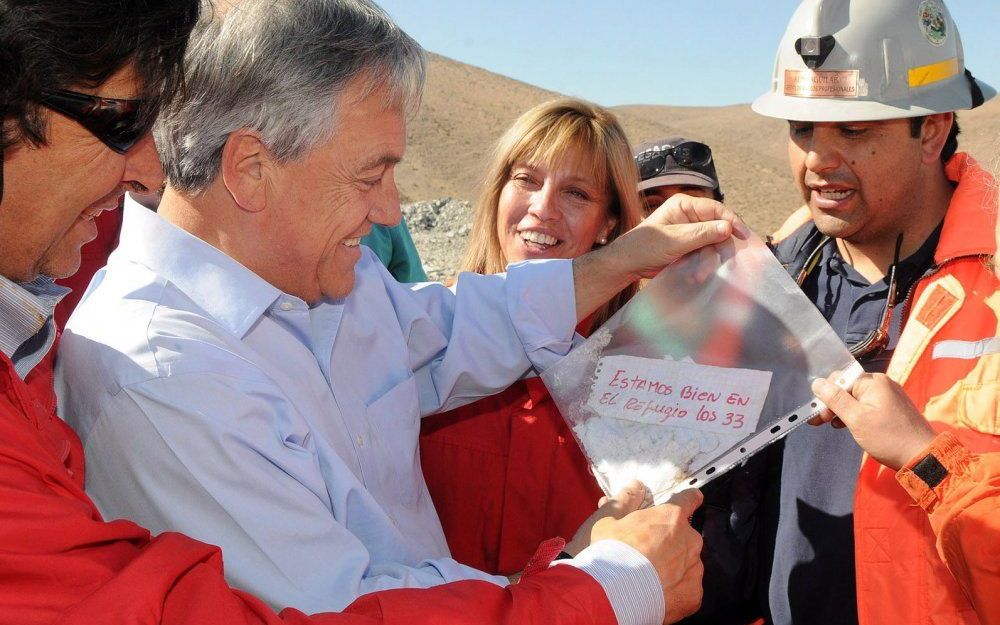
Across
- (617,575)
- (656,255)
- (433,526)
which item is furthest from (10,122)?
(656,255)

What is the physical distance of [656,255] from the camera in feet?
8.70

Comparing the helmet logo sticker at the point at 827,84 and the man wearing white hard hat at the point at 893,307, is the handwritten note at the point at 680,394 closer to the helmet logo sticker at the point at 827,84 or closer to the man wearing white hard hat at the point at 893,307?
the man wearing white hard hat at the point at 893,307

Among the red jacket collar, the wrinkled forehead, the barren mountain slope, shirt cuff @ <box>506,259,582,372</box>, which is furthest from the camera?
the barren mountain slope

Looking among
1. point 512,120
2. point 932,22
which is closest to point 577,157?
point 932,22

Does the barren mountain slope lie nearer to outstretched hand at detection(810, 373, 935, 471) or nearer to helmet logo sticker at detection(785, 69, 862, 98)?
helmet logo sticker at detection(785, 69, 862, 98)

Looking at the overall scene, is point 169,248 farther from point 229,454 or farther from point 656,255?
point 656,255

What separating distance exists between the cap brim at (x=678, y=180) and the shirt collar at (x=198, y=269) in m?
2.87

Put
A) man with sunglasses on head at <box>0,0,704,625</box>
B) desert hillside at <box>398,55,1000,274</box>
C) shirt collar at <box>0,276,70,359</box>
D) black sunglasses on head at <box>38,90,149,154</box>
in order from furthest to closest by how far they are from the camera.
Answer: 1. desert hillside at <box>398,55,1000,274</box>
2. shirt collar at <box>0,276,70,359</box>
3. black sunglasses on head at <box>38,90,149,154</box>
4. man with sunglasses on head at <box>0,0,704,625</box>

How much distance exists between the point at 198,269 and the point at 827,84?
2145mm

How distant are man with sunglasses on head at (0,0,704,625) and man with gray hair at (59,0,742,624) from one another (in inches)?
3.5

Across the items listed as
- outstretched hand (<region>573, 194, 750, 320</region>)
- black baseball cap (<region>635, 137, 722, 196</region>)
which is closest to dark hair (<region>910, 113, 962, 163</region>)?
outstretched hand (<region>573, 194, 750, 320</region>)

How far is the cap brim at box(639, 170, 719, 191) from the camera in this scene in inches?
179

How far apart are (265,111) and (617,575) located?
1.24m

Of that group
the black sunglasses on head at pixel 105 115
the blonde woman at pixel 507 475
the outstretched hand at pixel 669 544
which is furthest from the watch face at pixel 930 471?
the black sunglasses on head at pixel 105 115
